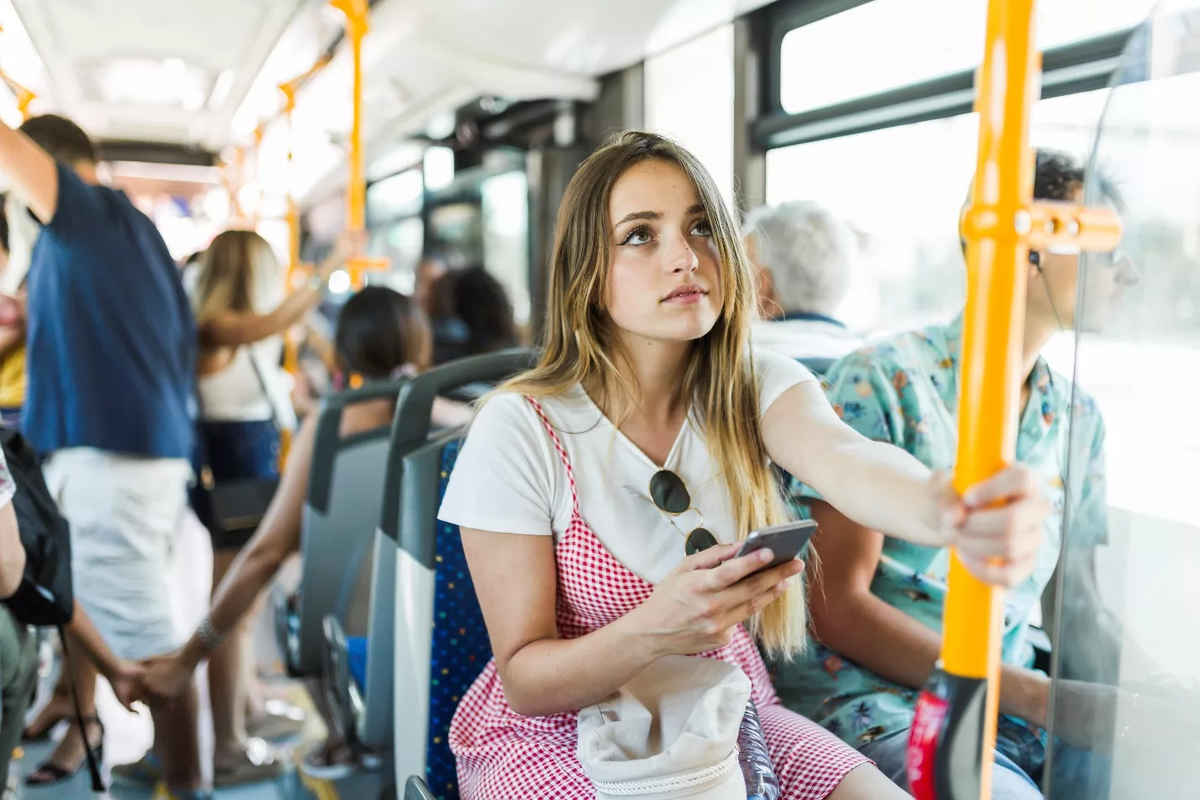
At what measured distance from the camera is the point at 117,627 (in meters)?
2.28

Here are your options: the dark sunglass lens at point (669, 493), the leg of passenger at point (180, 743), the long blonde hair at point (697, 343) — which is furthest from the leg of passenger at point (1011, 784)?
the leg of passenger at point (180, 743)

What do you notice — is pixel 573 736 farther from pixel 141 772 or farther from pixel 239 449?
pixel 239 449

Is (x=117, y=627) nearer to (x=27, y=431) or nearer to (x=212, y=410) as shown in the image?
(x=27, y=431)

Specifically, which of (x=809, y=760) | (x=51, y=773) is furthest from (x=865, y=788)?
(x=51, y=773)

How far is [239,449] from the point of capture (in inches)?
124

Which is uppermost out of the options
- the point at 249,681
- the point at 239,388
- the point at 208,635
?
the point at 239,388

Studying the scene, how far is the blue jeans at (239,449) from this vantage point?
3.11 meters

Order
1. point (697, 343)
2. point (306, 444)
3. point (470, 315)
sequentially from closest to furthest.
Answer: point (697, 343)
point (306, 444)
point (470, 315)

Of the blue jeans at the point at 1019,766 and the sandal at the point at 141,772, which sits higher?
the blue jeans at the point at 1019,766

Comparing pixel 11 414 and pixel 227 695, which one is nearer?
pixel 11 414

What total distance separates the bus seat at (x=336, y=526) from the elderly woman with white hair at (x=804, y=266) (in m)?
0.91

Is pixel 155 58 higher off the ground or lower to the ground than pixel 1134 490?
higher

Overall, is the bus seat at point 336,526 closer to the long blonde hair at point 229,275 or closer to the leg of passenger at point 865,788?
the long blonde hair at point 229,275

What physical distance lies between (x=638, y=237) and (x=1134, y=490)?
688mm
